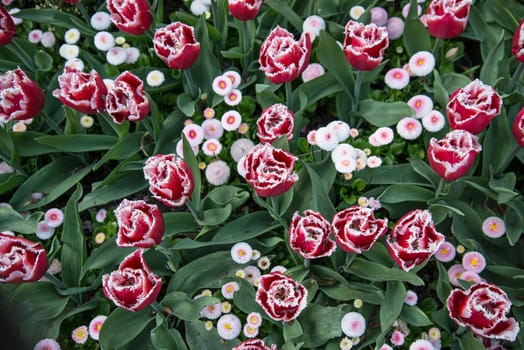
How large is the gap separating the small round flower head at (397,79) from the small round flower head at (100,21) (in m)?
1.26

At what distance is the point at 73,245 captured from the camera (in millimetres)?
2041

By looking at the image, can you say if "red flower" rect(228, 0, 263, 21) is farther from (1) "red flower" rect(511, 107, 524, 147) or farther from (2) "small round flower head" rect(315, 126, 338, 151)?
(1) "red flower" rect(511, 107, 524, 147)

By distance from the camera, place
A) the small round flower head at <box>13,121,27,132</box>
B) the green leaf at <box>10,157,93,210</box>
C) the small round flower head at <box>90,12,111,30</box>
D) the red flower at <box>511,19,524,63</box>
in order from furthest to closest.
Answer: the small round flower head at <box>90,12,111,30</box> → the small round flower head at <box>13,121,27,132</box> → the green leaf at <box>10,157,93,210</box> → the red flower at <box>511,19,524,63</box>

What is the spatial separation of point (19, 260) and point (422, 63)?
1.61 m

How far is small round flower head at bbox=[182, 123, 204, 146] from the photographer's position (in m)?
2.21

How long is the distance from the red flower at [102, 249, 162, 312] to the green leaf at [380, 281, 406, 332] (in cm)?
70

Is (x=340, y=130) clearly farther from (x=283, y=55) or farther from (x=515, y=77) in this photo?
(x=515, y=77)

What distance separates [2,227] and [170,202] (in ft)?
2.67

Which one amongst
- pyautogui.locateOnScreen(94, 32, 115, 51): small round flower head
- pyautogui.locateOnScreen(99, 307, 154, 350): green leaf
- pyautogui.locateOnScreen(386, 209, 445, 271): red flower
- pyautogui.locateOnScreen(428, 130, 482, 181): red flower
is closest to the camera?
pyautogui.locateOnScreen(386, 209, 445, 271): red flower

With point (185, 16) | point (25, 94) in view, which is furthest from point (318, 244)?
point (185, 16)

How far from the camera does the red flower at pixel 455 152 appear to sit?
1.67 metres

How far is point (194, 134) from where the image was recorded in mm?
2217

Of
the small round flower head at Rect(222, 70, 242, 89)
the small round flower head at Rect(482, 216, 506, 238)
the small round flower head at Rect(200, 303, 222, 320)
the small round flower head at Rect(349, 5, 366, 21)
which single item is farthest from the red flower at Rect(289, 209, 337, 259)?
the small round flower head at Rect(349, 5, 366, 21)

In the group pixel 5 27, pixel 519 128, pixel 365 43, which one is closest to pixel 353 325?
pixel 519 128
